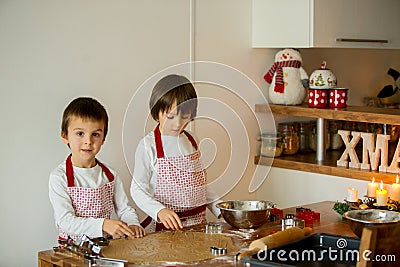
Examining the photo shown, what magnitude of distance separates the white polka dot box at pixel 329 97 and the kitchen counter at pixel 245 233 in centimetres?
70

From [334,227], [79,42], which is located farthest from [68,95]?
[334,227]

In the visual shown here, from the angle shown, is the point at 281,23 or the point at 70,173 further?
the point at 281,23

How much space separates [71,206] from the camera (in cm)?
225

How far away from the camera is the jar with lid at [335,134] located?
347 cm

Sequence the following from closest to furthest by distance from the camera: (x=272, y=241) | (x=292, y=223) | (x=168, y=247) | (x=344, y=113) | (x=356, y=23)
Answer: (x=272, y=241) < (x=168, y=247) < (x=292, y=223) < (x=344, y=113) < (x=356, y=23)

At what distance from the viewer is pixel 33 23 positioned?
2551mm

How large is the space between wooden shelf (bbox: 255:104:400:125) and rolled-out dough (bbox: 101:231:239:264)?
1.09 m

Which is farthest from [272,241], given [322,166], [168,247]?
[322,166]

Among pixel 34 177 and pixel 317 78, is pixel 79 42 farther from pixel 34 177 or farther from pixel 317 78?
pixel 317 78

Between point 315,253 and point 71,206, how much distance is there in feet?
2.54

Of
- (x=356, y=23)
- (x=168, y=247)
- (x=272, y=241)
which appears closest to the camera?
(x=272, y=241)

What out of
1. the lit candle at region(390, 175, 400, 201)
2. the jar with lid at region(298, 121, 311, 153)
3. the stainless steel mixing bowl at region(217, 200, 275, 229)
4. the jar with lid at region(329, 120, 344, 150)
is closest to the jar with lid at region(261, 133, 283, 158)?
the jar with lid at region(298, 121, 311, 153)

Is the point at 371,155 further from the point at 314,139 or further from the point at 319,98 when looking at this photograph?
the point at 314,139

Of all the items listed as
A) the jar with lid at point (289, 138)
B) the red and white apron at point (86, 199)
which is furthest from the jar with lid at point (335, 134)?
the red and white apron at point (86, 199)
